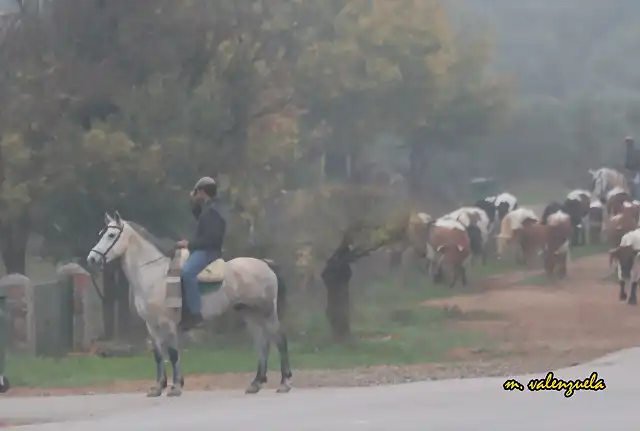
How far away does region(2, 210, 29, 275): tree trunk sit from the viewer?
21828 millimetres

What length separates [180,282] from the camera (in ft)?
52.4

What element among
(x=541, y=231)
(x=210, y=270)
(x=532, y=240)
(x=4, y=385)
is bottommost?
(x=4, y=385)

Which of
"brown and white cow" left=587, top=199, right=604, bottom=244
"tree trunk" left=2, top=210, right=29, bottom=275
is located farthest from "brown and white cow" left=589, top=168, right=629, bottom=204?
"tree trunk" left=2, top=210, right=29, bottom=275

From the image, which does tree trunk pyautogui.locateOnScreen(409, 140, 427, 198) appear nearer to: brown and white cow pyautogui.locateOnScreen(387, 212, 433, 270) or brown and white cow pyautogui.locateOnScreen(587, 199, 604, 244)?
brown and white cow pyautogui.locateOnScreen(387, 212, 433, 270)

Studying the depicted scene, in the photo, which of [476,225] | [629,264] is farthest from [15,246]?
[476,225]

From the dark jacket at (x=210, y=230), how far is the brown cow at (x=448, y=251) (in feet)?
38.1

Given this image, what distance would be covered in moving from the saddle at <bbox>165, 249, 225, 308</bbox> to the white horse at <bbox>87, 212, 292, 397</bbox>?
0.05 meters

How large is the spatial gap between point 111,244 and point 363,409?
12.1ft

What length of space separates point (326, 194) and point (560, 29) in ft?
41.3

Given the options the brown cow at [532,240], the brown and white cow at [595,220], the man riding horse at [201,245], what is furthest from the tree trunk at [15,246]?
the brown and white cow at [595,220]

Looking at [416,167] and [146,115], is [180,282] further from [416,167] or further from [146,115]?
[416,167]

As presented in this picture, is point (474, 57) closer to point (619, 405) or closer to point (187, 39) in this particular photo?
point (187, 39)

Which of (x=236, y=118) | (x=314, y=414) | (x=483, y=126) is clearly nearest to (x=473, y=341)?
(x=236, y=118)

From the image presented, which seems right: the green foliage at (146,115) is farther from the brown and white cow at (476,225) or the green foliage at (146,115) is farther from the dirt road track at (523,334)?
the brown and white cow at (476,225)
